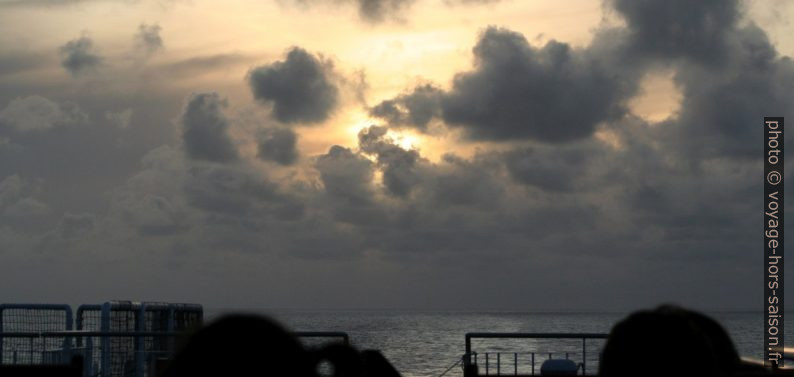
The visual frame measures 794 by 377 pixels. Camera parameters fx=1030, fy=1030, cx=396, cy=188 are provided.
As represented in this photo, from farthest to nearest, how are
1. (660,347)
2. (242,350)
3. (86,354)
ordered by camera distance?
(86,354), (660,347), (242,350)

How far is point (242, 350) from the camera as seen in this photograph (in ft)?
5.45

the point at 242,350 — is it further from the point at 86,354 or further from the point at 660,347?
the point at 86,354

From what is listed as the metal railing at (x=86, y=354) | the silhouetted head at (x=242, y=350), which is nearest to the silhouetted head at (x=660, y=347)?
the silhouetted head at (x=242, y=350)

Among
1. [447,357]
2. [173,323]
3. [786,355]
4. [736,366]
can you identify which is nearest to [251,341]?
[736,366]

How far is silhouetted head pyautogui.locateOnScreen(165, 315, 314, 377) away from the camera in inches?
65.4

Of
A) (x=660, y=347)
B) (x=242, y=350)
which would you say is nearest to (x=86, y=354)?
(x=660, y=347)

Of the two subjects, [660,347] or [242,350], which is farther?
[660,347]

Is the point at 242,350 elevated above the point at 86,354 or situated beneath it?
elevated above

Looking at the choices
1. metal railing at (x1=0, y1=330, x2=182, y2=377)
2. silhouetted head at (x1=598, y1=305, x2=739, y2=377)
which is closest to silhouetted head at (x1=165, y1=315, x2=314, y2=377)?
silhouetted head at (x1=598, y1=305, x2=739, y2=377)

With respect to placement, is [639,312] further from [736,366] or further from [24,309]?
[24,309]

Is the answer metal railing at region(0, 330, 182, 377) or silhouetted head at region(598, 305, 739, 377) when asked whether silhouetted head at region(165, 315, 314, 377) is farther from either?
metal railing at region(0, 330, 182, 377)

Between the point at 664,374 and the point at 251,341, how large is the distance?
1018mm

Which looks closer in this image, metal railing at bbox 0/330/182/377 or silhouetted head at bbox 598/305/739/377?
silhouetted head at bbox 598/305/739/377

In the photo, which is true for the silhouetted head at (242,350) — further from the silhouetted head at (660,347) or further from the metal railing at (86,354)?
the metal railing at (86,354)
